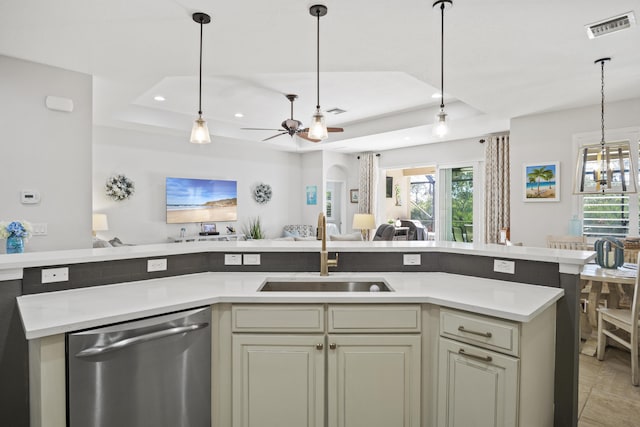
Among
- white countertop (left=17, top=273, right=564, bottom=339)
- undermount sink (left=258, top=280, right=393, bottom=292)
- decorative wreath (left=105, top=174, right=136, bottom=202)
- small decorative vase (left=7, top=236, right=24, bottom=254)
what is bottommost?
undermount sink (left=258, top=280, right=393, bottom=292)

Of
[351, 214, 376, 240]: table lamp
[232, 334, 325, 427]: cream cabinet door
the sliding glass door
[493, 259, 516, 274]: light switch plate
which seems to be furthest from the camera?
[351, 214, 376, 240]: table lamp

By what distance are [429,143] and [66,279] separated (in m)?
6.73

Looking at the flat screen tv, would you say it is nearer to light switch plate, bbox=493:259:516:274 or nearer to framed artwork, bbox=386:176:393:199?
framed artwork, bbox=386:176:393:199

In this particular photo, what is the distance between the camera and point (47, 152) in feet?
10.6

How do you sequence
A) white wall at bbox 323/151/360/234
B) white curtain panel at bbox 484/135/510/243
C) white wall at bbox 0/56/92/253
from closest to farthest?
white wall at bbox 0/56/92/253 → white curtain panel at bbox 484/135/510/243 → white wall at bbox 323/151/360/234

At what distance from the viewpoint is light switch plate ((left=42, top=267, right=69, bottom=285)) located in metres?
1.80

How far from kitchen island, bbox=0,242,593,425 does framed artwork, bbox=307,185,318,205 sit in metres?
5.76

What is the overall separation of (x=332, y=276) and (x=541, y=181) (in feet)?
13.1

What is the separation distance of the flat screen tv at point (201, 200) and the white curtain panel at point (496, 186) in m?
4.80

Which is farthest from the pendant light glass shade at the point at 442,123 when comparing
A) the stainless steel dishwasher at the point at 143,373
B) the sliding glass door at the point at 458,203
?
the sliding glass door at the point at 458,203

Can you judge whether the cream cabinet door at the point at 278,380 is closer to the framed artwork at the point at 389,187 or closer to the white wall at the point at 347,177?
the white wall at the point at 347,177

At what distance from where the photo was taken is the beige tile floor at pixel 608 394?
2.17 metres

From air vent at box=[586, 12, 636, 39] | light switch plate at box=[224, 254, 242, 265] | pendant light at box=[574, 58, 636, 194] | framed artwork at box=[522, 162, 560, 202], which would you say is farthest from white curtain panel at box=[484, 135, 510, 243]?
light switch plate at box=[224, 254, 242, 265]

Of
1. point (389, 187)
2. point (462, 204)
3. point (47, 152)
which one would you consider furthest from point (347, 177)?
point (47, 152)
